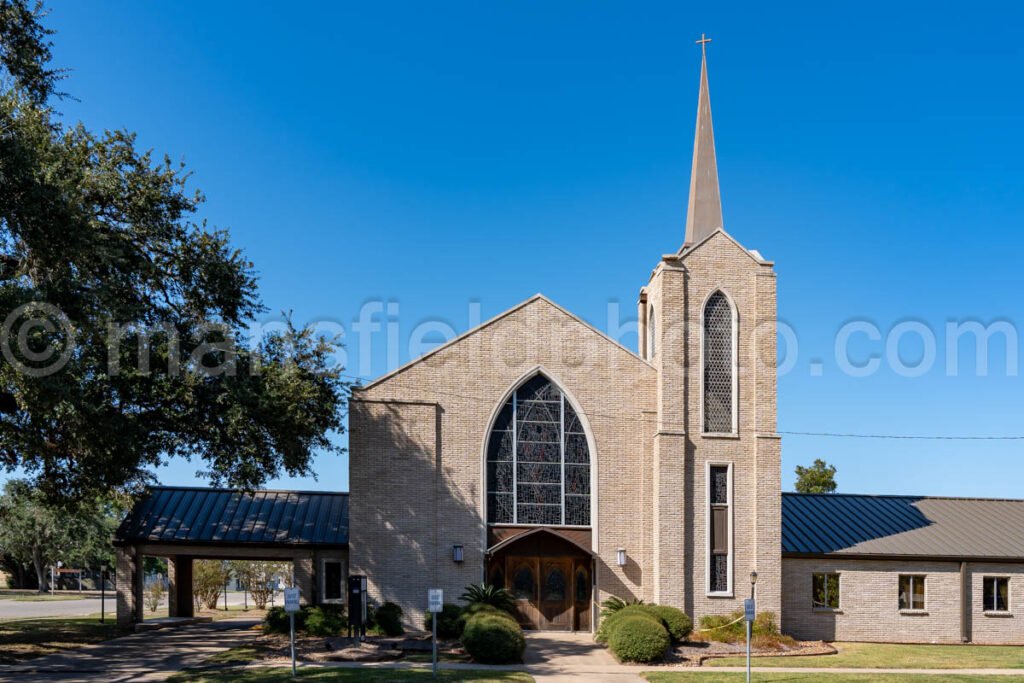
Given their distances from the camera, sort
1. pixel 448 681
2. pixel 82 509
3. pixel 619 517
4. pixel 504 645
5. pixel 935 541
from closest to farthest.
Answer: pixel 448 681, pixel 504 645, pixel 619 517, pixel 935 541, pixel 82 509

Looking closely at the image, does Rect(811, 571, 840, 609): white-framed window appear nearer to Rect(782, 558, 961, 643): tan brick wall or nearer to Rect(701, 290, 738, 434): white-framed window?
Rect(782, 558, 961, 643): tan brick wall

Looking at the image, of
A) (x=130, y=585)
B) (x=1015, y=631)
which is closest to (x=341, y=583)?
(x=130, y=585)

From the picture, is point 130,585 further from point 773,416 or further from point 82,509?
point 773,416

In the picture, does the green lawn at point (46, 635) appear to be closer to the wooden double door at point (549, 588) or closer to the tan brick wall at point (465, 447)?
the tan brick wall at point (465, 447)

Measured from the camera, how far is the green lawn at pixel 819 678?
800 inches

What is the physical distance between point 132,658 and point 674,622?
46.3 feet

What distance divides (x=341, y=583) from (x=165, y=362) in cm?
988

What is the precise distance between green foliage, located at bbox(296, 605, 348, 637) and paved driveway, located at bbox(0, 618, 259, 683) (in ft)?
6.31

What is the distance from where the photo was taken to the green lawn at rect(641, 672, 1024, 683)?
20.3 m

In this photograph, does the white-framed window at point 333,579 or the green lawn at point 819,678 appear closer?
the green lawn at point 819,678

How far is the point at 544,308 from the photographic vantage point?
29.4 metres

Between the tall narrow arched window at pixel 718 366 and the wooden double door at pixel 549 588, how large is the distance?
19.4ft

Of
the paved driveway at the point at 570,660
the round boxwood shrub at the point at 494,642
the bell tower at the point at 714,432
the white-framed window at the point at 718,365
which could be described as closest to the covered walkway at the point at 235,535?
the paved driveway at the point at 570,660
